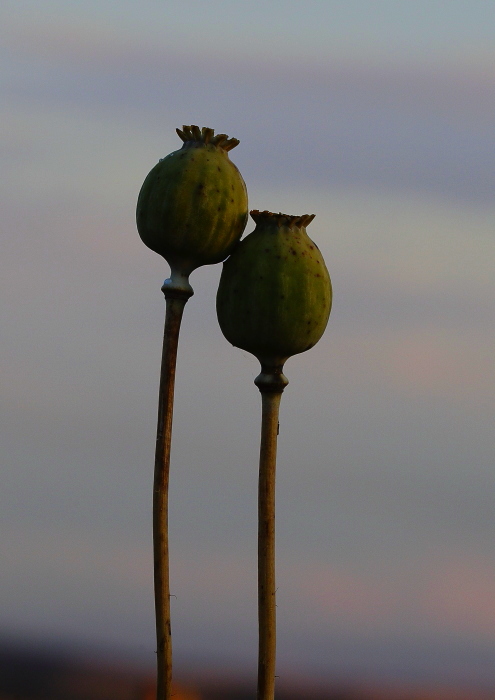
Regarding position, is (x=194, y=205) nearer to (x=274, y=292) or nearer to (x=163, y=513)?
(x=274, y=292)

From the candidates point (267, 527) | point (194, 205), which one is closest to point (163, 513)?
point (267, 527)

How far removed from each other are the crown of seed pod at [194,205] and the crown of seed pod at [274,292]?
0.88 ft

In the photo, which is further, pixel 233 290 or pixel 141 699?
pixel 141 699

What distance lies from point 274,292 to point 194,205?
111cm

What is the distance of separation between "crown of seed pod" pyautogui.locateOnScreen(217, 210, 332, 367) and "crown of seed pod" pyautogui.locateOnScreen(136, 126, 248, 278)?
27cm

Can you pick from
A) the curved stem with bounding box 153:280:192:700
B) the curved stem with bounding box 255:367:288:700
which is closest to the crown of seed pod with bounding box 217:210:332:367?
the curved stem with bounding box 255:367:288:700

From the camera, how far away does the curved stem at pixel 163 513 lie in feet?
40.8

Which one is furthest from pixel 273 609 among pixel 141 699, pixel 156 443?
pixel 141 699

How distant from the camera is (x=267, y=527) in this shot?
41.5 feet

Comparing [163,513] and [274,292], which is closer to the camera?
[274,292]

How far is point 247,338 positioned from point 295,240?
107 cm

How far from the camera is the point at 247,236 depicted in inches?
501

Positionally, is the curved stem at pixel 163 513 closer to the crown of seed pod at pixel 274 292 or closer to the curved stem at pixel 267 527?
the crown of seed pod at pixel 274 292

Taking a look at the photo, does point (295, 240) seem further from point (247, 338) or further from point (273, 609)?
point (273, 609)
